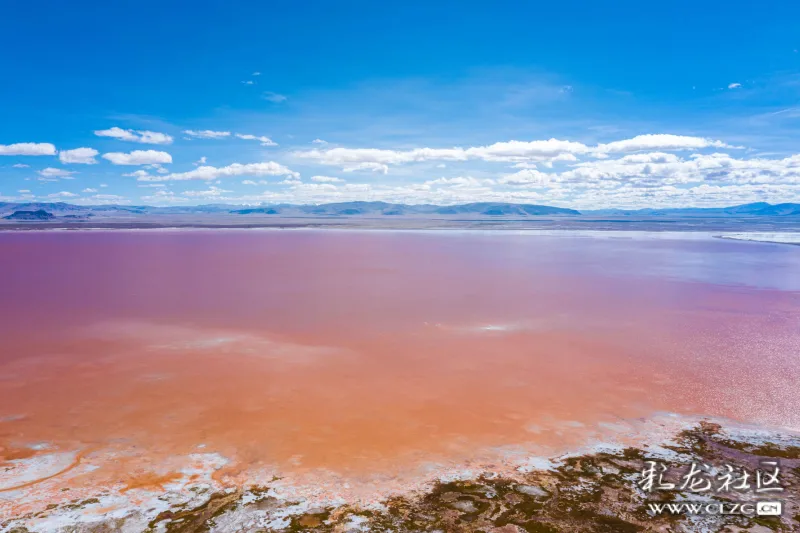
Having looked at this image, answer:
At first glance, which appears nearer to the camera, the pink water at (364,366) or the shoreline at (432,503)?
the shoreline at (432,503)

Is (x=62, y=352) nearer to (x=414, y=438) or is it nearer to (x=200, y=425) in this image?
(x=200, y=425)

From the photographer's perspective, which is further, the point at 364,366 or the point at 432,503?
the point at 364,366

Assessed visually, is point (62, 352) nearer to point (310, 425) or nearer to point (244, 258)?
point (310, 425)

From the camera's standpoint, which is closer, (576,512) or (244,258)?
(576,512)

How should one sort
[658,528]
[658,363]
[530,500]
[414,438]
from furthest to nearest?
1. [658,363]
2. [414,438]
3. [530,500]
4. [658,528]

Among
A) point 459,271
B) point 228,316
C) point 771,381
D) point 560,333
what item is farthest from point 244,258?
point 771,381

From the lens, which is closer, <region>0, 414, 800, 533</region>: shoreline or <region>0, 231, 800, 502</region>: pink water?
<region>0, 414, 800, 533</region>: shoreline

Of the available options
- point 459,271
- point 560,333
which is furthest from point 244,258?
point 560,333

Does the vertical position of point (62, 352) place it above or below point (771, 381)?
above

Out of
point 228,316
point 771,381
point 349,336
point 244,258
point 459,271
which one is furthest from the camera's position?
point 244,258
